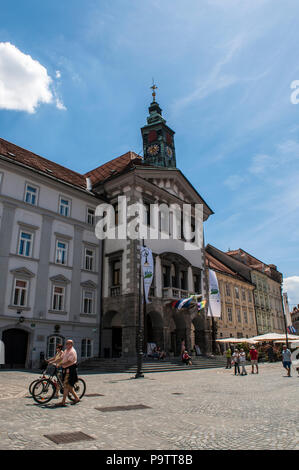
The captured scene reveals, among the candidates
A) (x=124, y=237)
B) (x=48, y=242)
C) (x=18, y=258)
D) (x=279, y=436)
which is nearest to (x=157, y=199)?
(x=124, y=237)

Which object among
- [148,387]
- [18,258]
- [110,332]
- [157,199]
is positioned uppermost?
[157,199]

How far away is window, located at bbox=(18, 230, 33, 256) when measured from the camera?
82.9 feet

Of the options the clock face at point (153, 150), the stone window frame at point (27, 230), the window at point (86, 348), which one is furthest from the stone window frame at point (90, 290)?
the clock face at point (153, 150)

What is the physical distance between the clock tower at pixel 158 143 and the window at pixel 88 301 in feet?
52.3

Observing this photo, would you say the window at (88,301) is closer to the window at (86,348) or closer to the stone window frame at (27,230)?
the window at (86,348)

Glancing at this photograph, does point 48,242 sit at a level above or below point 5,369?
above

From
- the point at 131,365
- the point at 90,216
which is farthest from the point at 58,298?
the point at 90,216

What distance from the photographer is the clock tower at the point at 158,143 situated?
124ft

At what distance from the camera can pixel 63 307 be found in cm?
2711

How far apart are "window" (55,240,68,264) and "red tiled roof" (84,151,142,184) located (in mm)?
9366

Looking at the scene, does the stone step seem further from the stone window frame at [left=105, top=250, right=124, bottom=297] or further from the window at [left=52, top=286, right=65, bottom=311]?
the stone window frame at [left=105, top=250, right=124, bottom=297]

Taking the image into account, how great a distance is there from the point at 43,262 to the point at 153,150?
1886 cm
